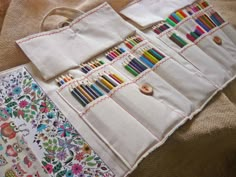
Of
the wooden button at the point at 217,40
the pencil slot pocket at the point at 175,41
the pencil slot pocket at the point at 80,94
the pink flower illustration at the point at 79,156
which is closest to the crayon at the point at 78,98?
the pencil slot pocket at the point at 80,94

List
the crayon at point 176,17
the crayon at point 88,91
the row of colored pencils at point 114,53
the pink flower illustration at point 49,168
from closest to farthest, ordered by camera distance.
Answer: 1. the pink flower illustration at point 49,168
2. the crayon at point 88,91
3. the row of colored pencils at point 114,53
4. the crayon at point 176,17

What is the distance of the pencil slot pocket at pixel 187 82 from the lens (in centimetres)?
71

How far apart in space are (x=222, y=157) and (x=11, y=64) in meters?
0.55

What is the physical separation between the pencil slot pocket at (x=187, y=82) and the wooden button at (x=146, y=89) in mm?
57

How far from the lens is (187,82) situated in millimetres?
731

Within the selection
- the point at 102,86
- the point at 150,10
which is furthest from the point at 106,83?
the point at 150,10

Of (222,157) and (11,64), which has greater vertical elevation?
(11,64)

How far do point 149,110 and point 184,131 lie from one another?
3.4 inches

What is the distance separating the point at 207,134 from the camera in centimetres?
66

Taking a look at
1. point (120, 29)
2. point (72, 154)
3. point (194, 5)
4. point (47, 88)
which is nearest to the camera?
point (72, 154)

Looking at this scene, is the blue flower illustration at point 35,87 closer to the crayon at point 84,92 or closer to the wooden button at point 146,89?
the crayon at point 84,92

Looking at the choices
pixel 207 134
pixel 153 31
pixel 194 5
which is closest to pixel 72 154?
pixel 207 134

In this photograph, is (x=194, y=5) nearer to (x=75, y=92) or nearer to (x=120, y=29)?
(x=120, y=29)

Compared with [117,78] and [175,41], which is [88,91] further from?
[175,41]
